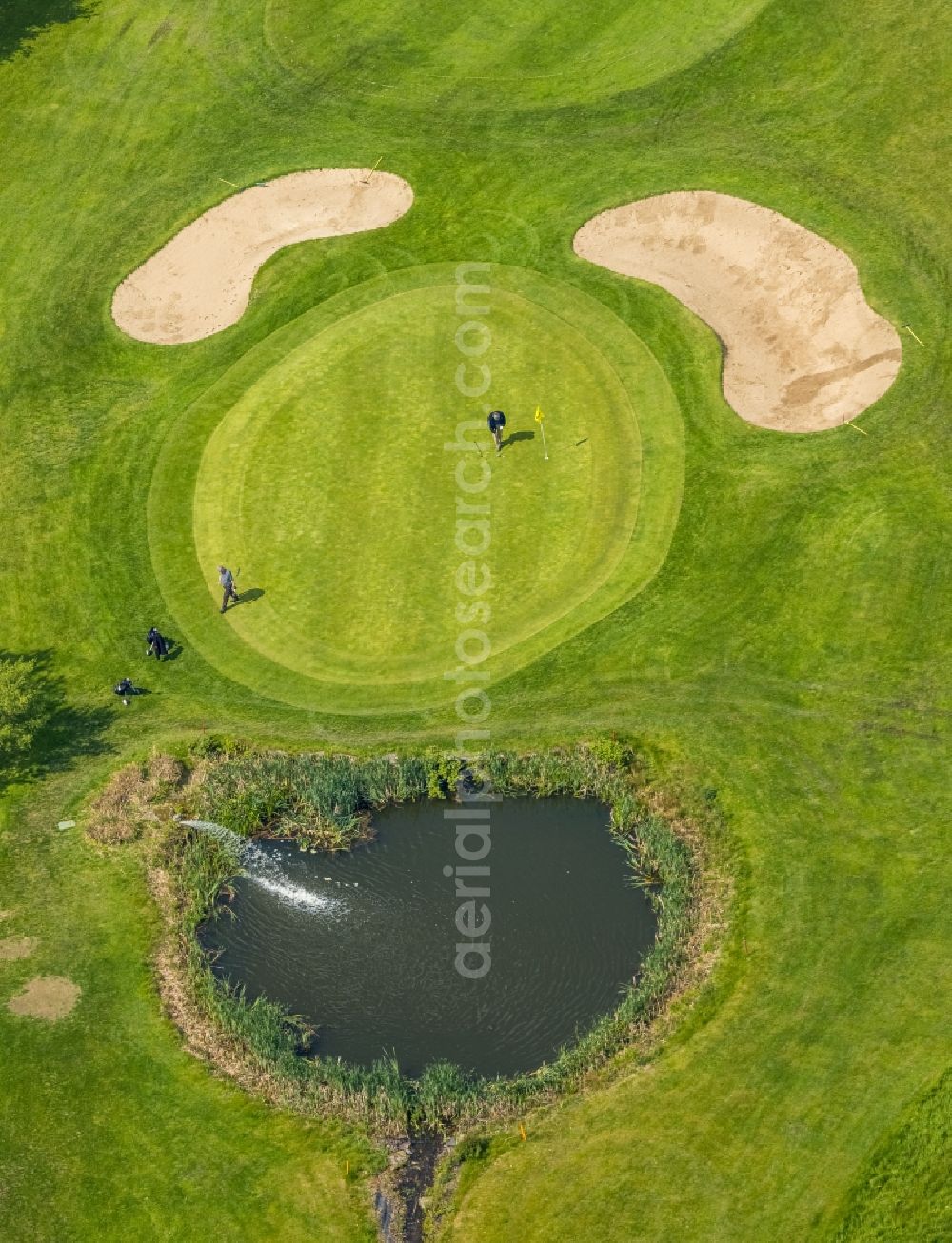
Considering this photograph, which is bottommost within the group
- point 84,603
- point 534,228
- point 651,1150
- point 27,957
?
point 651,1150

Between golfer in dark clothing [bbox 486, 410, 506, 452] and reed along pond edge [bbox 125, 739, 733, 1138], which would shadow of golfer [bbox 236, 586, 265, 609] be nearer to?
reed along pond edge [bbox 125, 739, 733, 1138]

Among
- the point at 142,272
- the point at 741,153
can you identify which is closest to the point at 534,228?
the point at 741,153

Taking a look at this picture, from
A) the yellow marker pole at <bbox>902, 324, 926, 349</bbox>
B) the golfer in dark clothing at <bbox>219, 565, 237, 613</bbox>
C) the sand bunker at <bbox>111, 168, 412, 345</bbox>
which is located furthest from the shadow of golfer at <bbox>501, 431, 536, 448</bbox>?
the yellow marker pole at <bbox>902, 324, 926, 349</bbox>

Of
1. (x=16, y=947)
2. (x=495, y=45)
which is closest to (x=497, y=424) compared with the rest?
(x=16, y=947)

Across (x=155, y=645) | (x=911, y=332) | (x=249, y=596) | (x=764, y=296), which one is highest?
(x=764, y=296)

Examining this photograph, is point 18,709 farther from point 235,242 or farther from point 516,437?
point 235,242

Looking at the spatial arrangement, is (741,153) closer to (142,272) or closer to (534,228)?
(534,228)
